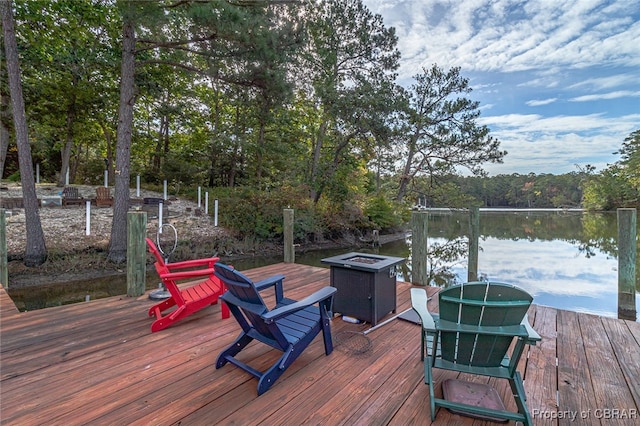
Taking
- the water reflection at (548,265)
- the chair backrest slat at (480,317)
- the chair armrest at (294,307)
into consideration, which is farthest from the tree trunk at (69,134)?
the chair backrest slat at (480,317)

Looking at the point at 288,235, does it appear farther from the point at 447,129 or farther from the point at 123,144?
the point at 447,129

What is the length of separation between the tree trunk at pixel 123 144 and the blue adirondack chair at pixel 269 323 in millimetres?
6817

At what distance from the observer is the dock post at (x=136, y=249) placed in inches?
130

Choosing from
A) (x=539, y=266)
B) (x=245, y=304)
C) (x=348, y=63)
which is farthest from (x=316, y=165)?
(x=245, y=304)

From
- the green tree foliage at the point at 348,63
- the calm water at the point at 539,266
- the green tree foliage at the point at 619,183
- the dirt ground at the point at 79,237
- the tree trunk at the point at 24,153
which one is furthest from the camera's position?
the green tree foliage at the point at 619,183

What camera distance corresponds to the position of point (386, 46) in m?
11.0

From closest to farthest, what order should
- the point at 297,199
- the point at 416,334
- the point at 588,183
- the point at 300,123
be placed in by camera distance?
1. the point at 416,334
2. the point at 297,199
3. the point at 300,123
4. the point at 588,183

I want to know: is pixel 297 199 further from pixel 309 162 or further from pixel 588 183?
pixel 588 183

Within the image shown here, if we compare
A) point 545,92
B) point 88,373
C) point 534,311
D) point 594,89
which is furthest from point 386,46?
point 88,373

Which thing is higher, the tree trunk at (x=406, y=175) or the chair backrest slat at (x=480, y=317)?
the tree trunk at (x=406, y=175)

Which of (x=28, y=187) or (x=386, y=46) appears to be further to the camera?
(x=386, y=46)

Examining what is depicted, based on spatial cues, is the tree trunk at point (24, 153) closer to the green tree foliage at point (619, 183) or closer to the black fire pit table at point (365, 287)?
the black fire pit table at point (365, 287)

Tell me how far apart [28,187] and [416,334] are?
28.6 ft

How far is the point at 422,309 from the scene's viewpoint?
182cm
